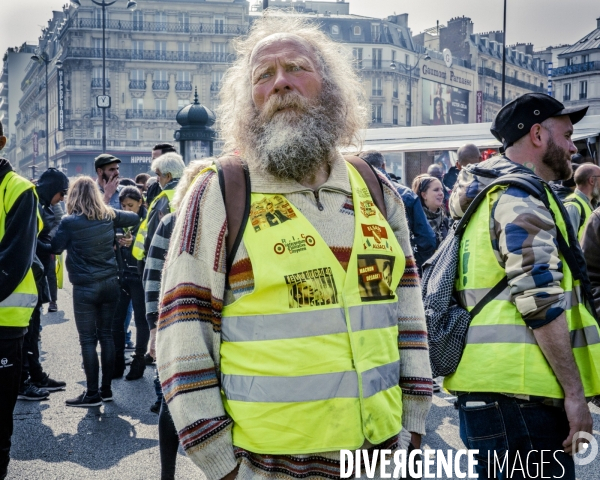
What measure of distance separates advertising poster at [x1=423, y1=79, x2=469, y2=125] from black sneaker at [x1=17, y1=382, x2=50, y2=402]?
171ft

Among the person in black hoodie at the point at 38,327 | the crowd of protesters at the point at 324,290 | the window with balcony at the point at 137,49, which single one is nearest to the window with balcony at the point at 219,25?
the window with balcony at the point at 137,49

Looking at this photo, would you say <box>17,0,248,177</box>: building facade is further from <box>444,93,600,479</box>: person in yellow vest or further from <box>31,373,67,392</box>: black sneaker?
<box>444,93,600,479</box>: person in yellow vest

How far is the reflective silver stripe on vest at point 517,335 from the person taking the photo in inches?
106

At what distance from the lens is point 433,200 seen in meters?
7.61

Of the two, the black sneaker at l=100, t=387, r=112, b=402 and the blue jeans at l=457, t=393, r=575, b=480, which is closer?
the blue jeans at l=457, t=393, r=575, b=480

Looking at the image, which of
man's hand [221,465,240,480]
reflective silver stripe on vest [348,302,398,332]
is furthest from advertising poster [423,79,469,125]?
man's hand [221,465,240,480]

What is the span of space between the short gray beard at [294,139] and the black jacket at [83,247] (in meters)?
4.52

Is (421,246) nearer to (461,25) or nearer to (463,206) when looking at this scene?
(463,206)

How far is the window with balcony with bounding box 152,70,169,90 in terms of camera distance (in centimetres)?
6656

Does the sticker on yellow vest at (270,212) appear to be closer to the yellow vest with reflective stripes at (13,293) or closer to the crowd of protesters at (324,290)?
the crowd of protesters at (324,290)

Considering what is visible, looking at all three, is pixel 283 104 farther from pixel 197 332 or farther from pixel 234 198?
pixel 197 332

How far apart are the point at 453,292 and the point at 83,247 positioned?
4431mm

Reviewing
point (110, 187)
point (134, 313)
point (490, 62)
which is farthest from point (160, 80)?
point (134, 313)

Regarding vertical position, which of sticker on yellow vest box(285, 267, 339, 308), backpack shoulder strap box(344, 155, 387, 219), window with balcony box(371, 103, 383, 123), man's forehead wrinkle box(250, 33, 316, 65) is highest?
window with balcony box(371, 103, 383, 123)
